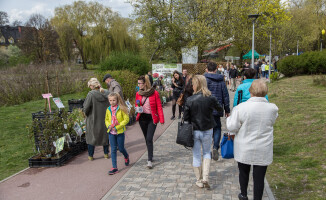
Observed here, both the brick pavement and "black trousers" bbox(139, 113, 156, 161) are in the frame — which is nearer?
the brick pavement

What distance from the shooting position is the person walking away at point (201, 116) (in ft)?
14.2

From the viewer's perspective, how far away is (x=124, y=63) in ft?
48.1

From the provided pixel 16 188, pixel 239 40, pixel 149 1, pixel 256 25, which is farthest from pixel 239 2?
pixel 16 188

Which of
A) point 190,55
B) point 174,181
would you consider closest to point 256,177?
point 174,181

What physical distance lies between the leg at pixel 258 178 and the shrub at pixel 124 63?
11675mm

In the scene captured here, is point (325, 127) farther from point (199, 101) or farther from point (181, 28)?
point (181, 28)

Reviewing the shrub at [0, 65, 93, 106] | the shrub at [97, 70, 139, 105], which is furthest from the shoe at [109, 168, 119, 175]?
the shrub at [0, 65, 93, 106]

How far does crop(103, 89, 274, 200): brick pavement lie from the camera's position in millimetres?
4352

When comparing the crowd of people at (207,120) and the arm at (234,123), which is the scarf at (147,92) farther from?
the arm at (234,123)

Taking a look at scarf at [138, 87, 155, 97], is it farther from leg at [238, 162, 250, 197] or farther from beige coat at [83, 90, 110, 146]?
leg at [238, 162, 250, 197]

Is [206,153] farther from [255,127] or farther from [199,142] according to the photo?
[255,127]

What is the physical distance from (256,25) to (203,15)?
1105cm

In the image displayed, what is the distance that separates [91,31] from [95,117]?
30262 millimetres

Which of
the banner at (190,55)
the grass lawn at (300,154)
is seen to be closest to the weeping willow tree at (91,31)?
the banner at (190,55)
